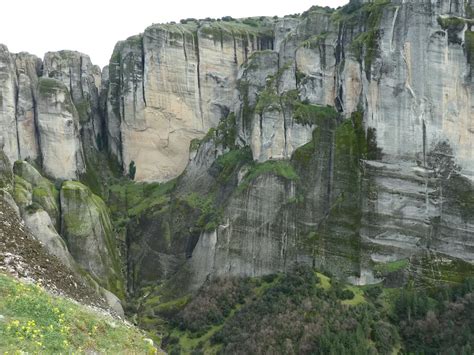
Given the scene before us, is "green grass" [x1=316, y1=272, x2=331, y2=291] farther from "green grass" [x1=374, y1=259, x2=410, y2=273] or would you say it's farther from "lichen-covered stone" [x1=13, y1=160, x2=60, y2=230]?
"lichen-covered stone" [x1=13, y1=160, x2=60, y2=230]

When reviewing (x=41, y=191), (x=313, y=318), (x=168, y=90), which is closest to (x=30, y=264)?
(x=313, y=318)

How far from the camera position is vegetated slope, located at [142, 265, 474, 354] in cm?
3891

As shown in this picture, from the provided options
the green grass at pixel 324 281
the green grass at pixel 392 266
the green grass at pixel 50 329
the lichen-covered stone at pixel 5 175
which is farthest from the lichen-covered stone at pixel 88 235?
the green grass at pixel 50 329

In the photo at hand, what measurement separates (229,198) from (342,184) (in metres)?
10.3

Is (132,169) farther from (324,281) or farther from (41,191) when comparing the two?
Answer: (324,281)

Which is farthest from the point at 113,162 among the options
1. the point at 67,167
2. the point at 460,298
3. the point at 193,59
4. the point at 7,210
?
the point at 460,298

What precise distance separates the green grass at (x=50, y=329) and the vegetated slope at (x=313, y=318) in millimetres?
22126

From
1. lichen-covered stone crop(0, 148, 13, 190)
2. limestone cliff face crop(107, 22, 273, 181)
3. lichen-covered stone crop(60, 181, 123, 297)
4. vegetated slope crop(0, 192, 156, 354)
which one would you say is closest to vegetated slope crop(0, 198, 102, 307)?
vegetated slope crop(0, 192, 156, 354)

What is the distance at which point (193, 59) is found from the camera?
67375 mm

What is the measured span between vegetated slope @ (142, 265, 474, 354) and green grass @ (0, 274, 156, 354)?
22126mm

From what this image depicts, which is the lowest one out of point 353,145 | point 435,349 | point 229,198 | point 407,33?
point 435,349

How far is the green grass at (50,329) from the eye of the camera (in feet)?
46.0

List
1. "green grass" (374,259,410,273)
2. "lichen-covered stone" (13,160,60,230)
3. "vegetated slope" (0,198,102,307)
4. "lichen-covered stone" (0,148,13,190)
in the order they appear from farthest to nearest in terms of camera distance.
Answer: "lichen-covered stone" (13,160,60,230) → "green grass" (374,259,410,273) → "lichen-covered stone" (0,148,13,190) → "vegetated slope" (0,198,102,307)

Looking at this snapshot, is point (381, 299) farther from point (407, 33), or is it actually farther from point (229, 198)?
point (407, 33)
